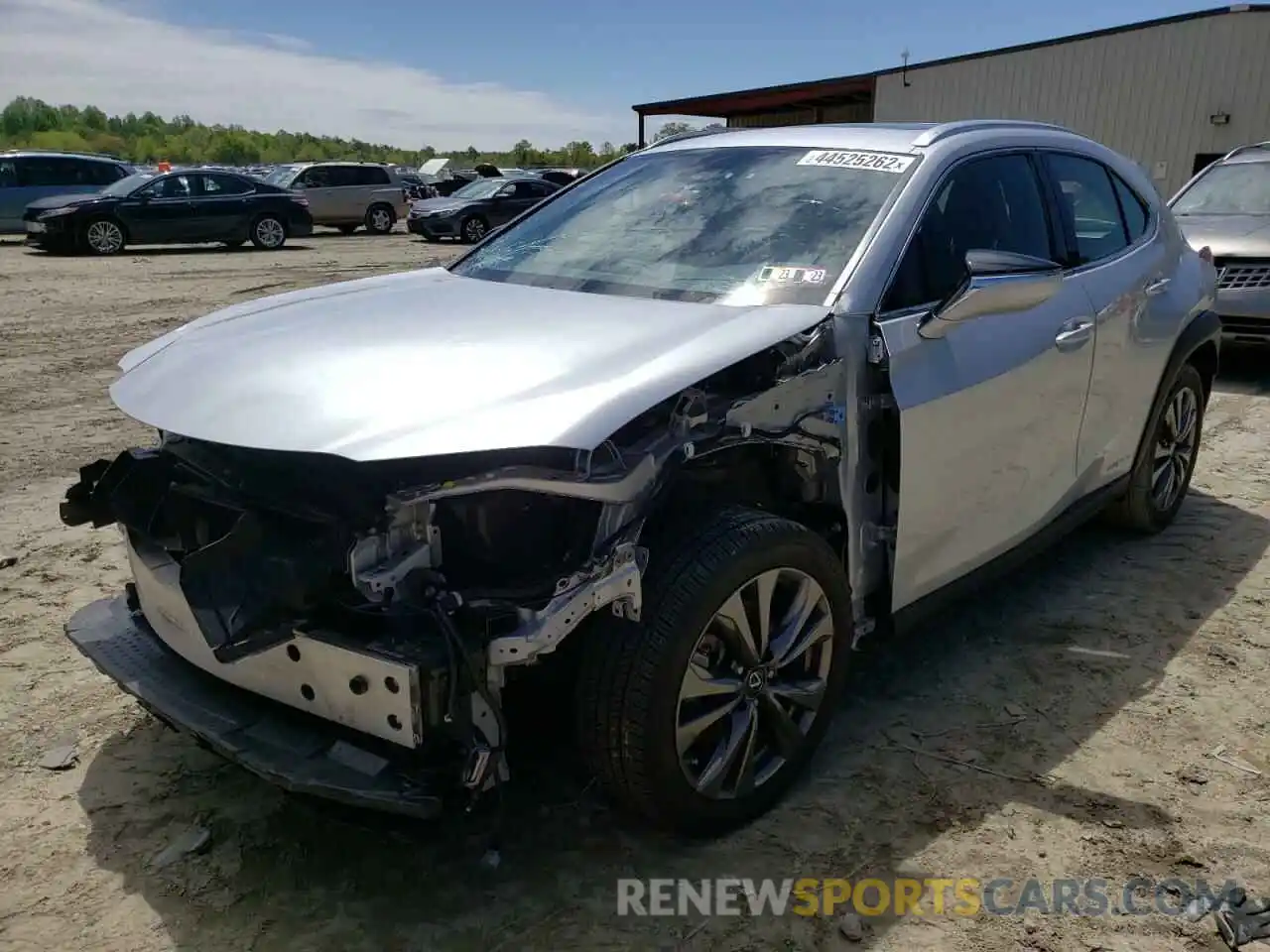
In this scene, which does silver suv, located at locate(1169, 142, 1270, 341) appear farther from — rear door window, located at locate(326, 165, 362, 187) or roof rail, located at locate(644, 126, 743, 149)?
rear door window, located at locate(326, 165, 362, 187)

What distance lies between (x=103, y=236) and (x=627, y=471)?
17.8 meters

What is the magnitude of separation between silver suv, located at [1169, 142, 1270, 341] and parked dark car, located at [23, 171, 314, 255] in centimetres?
1551

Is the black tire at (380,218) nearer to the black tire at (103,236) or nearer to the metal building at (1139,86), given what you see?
the black tire at (103,236)

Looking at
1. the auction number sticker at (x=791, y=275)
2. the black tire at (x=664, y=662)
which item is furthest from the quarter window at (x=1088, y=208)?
the black tire at (x=664, y=662)

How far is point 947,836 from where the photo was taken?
8.70 feet

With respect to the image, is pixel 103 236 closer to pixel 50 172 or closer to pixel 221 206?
pixel 221 206

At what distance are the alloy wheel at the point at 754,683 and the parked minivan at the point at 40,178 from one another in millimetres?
19717

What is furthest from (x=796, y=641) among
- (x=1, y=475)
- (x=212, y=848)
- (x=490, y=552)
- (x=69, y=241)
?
(x=69, y=241)

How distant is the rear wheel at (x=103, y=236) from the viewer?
55.6ft

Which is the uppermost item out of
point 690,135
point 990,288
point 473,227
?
point 690,135

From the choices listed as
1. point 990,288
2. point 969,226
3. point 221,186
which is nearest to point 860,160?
point 969,226

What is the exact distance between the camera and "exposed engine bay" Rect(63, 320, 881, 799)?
2.10 metres

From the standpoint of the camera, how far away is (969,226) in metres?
3.28

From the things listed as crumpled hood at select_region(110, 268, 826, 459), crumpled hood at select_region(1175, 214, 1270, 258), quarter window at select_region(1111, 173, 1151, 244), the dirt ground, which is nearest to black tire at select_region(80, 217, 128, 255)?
the dirt ground
